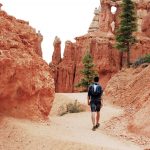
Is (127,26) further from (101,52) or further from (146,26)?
(101,52)

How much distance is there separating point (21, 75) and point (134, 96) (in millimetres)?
15744

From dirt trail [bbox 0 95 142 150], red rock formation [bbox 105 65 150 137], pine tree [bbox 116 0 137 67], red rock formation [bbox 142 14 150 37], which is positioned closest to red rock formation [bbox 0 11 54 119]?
dirt trail [bbox 0 95 142 150]

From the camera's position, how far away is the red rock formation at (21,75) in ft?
45.3

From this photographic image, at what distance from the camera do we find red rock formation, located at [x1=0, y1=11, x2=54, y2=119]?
13.8m

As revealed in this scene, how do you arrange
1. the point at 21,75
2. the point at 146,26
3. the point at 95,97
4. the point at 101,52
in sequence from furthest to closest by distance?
the point at 101,52, the point at 146,26, the point at 95,97, the point at 21,75

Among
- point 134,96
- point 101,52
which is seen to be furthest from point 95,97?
point 101,52

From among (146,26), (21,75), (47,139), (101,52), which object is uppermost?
(146,26)

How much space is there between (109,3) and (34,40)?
68937mm

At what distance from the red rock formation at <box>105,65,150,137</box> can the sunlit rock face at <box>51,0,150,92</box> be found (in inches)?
1268

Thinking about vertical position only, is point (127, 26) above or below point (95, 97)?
above

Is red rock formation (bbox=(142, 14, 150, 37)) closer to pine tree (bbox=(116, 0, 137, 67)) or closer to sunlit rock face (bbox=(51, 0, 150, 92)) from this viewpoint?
sunlit rock face (bbox=(51, 0, 150, 92))

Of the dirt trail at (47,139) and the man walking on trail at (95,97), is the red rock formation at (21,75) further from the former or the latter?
the man walking on trail at (95,97)

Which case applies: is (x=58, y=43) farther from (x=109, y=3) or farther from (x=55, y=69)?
(x=109, y=3)

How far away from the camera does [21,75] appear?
14.4 meters
